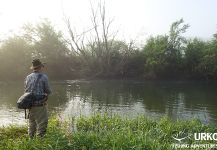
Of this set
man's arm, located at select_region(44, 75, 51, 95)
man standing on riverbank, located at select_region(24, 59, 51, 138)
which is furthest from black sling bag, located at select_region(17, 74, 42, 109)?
man's arm, located at select_region(44, 75, 51, 95)

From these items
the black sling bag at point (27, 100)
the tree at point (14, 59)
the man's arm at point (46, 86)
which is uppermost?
the tree at point (14, 59)

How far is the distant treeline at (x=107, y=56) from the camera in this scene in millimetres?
48688

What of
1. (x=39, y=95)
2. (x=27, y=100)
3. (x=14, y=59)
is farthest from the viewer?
(x=14, y=59)

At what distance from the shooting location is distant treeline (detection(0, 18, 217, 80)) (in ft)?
160

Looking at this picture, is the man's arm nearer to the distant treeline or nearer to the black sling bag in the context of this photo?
the black sling bag

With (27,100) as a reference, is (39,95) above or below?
above

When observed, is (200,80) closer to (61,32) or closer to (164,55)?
(164,55)

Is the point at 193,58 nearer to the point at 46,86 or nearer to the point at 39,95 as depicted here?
the point at 46,86

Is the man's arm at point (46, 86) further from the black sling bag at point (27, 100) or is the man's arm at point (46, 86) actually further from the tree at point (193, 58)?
the tree at point (193, 58)

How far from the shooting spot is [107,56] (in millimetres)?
50469

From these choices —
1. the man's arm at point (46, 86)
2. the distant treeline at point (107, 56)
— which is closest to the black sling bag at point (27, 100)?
the man's arm at point (46, 86)

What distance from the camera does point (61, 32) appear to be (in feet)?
170

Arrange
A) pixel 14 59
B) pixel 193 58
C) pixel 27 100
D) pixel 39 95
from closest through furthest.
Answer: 1. pixel 27 100
2. pixel 39 95
3. pixel 14 59
4. pixel 193 58

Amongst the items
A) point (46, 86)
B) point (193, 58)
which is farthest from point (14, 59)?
point (46, 86)
